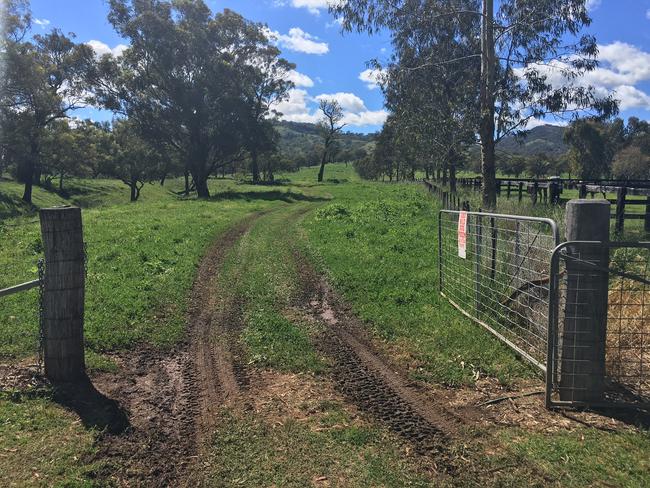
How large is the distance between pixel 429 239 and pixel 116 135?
4162cm

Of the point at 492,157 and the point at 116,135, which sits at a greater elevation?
the point at 116,135

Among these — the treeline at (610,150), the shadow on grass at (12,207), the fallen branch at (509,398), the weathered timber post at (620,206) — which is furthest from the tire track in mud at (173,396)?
the treeline at (610,150)

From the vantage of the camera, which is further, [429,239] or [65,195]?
[65,195]

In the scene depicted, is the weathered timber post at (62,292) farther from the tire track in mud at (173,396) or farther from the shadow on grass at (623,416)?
the shadow on grass at (623,416)

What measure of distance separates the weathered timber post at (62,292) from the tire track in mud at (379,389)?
2670 millimetres

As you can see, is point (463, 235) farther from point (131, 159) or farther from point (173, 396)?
point (131, 159)

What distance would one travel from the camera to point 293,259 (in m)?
11.3

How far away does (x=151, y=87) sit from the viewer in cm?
3375

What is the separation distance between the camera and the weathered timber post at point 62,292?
4609 millimetres

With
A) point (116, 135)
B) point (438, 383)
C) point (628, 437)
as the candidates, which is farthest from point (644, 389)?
point (116, 135)

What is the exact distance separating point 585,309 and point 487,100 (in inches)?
537

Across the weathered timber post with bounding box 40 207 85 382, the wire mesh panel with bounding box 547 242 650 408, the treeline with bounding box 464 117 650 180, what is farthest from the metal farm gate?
the treeline with bounding box 464 117 650 180

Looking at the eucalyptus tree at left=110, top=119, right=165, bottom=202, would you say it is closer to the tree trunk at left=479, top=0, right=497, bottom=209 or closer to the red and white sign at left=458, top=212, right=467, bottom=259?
the tree trunk at left=479, top=0, right=497, bottom=209

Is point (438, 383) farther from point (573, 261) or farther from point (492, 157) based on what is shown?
point (492, 157)
